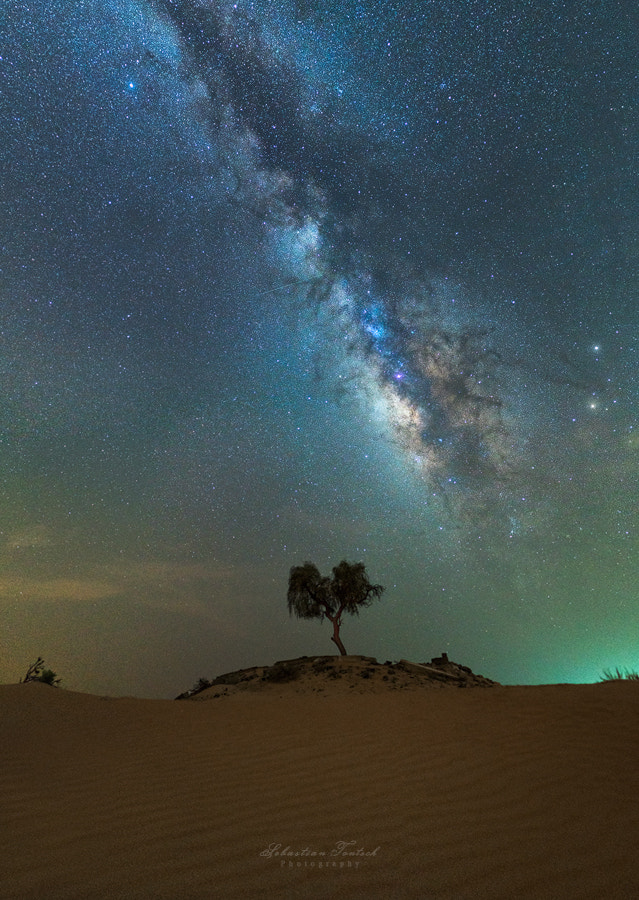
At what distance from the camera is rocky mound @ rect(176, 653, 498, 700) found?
54.3 ft

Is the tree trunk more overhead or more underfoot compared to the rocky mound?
more overhead

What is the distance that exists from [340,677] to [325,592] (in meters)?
11.0

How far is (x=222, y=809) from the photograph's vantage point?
4.59 meters

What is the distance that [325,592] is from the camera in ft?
93.8

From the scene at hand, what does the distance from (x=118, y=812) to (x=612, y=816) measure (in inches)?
185

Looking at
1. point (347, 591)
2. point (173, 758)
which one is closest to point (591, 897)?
point (173, 758)

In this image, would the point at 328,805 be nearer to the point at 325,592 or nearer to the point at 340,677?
the point at 340,677

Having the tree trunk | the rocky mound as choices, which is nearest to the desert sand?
the rocky mound

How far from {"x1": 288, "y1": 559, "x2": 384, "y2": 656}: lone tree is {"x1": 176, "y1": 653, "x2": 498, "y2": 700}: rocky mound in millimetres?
6090

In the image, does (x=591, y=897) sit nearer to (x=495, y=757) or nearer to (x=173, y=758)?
(x=495, y=757)

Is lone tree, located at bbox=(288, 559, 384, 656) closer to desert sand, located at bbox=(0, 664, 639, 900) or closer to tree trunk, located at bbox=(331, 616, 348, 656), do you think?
tree trunk, located at bbox=(331, 616, 348, 656)

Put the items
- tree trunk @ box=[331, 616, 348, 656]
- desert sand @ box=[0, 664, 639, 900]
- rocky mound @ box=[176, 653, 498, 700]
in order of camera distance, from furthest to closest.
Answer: tree trunk @ box=[331, 616, 348, 656], rocky mound @ box=[176, 653, 498, 700], desert sand @ box=[0, 664, 639, 900]

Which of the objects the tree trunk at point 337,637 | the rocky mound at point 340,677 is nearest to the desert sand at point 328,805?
the rocky mound at point 340,677

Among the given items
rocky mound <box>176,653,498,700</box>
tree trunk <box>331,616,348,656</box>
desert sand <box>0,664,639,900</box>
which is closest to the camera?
desert sand <box>0,664,639,900</box>
